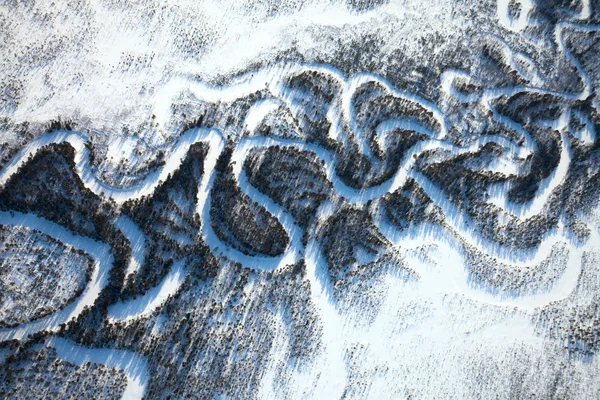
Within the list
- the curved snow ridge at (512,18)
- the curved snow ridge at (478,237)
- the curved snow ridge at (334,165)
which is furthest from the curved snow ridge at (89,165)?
the curved snow ridge at (512,18)

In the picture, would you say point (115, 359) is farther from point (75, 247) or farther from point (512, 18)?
point (512, 18)

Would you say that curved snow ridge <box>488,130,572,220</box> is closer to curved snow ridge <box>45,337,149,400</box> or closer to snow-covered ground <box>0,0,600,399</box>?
snow-covered ground <box>0,0,600,399</box>

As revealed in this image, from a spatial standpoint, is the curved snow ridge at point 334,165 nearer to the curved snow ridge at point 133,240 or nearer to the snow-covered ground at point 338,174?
the snow-covered ground at point 338,174

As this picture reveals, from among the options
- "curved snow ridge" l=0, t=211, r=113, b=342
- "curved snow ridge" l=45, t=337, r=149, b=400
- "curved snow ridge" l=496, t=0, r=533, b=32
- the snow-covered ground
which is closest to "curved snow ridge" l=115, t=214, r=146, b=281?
the snow-covered ground

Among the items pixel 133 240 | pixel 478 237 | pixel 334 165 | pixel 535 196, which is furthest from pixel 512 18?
pixel 133 240

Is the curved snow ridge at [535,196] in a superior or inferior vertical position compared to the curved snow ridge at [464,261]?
superior

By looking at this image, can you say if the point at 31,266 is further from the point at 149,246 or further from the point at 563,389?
the point at 563,389
